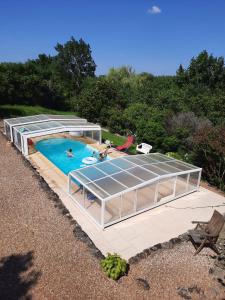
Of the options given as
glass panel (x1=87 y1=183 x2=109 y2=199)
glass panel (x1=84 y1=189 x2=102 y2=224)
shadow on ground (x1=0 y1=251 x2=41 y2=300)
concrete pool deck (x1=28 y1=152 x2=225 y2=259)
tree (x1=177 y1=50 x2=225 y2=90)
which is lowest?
concrete pool deck (x1=28 y1=152 x2=225 y2=259)

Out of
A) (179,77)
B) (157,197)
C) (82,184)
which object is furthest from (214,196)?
(179,77)

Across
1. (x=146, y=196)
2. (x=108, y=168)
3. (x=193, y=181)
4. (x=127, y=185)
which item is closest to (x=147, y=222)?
(x=146, y=196)

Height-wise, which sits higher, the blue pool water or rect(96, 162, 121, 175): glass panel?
rect(96, 162, 121, 175): glass panel

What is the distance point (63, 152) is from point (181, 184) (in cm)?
1137

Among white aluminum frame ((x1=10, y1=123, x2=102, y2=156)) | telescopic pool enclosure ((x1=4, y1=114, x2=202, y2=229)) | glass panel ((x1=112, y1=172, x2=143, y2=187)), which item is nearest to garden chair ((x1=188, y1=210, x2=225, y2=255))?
telescopic pool enclosure ((x1=4, y1=114, x2=202, y2=229))

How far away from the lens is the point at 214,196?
1395 centimetres

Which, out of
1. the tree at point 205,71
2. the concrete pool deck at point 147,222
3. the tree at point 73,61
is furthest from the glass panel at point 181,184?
the tree at point 73,61

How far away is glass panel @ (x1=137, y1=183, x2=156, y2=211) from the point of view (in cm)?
1168

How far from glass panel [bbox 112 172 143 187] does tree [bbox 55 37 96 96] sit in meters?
43.7

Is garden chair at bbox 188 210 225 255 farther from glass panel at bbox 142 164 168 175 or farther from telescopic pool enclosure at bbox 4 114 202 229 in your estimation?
glass panel at bbox 142 164 168 175

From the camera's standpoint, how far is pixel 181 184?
538 inches

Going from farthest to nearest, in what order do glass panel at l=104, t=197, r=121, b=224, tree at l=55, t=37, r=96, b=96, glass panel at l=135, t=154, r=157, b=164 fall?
1. tree at l=55, t=37, r=96, b=96
2. glass panel at l=135, t=154, r=157, b=164
3. glass panel at l=104, t=197, r=121, b=224

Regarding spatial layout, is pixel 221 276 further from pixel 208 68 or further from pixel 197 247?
pixel 208 68

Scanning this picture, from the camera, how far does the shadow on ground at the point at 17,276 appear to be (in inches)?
279
